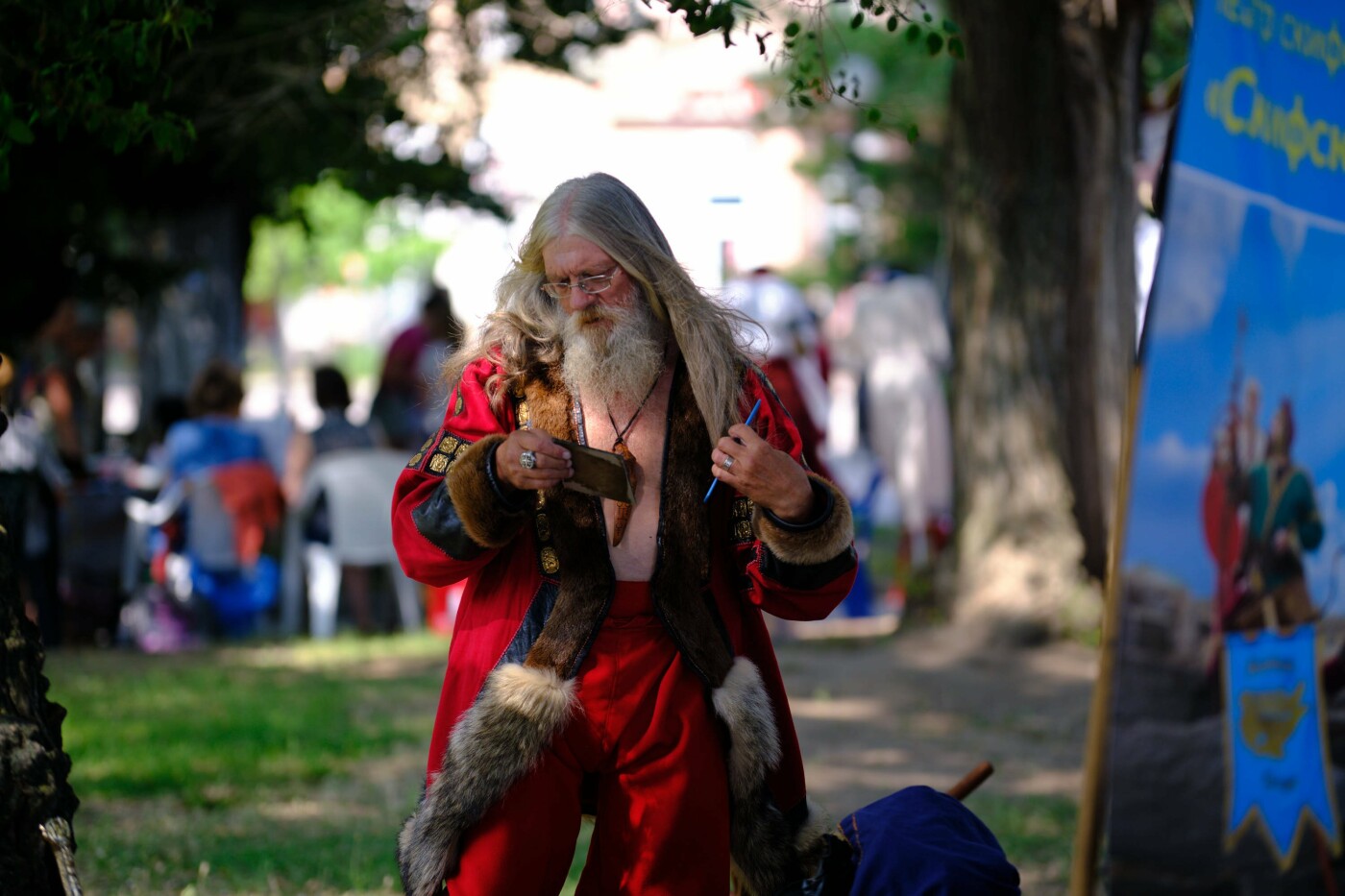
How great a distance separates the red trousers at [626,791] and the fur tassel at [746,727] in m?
0.04

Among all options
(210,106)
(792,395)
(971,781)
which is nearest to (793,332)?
(792,395)

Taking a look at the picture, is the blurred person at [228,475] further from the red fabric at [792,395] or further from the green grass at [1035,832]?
the green grass at [1035,832]

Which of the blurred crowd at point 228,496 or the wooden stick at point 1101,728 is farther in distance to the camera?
the blurred crowd at point 228,496

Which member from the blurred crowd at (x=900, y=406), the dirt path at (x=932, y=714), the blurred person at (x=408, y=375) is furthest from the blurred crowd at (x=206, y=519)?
the blurred crowd at (x=900, y=406)

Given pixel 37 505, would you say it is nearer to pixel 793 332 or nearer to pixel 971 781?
pixel 793 332

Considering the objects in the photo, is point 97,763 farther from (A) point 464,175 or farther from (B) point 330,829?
(A) point 464,175

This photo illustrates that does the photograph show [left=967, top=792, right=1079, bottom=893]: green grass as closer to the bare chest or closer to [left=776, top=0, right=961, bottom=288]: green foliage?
the bare chest

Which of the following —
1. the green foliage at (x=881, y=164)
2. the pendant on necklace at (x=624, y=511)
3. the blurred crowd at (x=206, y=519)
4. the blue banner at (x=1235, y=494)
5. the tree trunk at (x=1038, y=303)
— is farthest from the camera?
the green foliage at (x=881, y=164)

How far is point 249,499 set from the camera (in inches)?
394

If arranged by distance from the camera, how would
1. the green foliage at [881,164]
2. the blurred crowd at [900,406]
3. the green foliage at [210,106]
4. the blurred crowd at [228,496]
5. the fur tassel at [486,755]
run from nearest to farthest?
the fur tassel at [486,755]
the green foliage at [210,106]
the blurred crowd at [228,496]
the blurred crowd at [900,406]
the green foliage at [881,164]

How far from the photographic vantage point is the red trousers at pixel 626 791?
10.2 feet

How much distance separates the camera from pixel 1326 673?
269 centimetres

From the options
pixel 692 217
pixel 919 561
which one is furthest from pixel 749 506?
pixel 919 561

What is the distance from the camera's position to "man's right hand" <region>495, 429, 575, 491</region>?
9.73 feet
